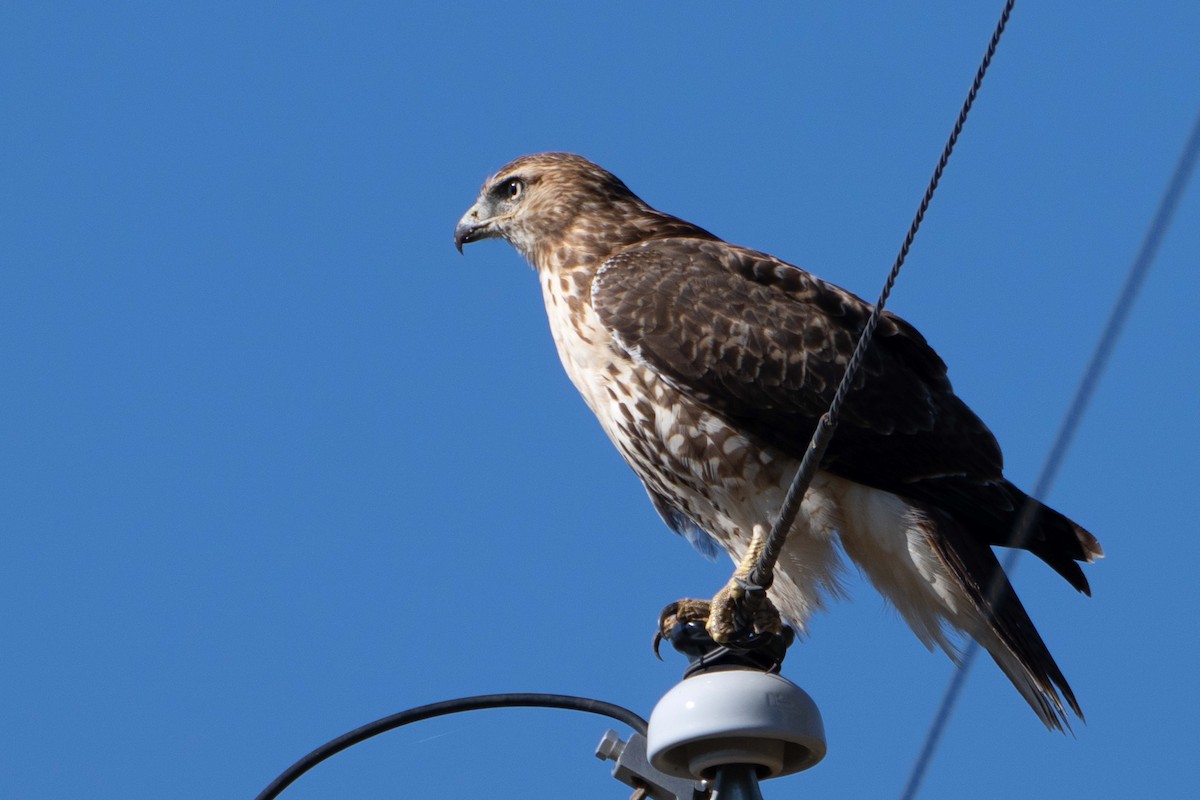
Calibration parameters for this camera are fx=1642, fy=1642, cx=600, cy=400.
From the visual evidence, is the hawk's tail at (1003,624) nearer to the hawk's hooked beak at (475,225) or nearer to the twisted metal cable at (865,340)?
the twisted metal cable at (865,340)

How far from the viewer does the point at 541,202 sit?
6574 mm

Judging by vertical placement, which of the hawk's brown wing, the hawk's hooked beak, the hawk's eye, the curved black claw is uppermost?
the hawk's eye

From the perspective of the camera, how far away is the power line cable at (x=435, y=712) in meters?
3.86

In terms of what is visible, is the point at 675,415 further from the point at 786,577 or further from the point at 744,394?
the point at 786,577

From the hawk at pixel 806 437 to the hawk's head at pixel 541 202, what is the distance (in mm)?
672

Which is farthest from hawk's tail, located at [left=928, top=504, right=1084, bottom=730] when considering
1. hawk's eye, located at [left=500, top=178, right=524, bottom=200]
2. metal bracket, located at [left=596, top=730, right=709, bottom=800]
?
hawk's eye, located at [left=500, top=178, right=524, bottom=200]

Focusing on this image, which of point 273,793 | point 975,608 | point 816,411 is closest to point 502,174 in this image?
point 816,411

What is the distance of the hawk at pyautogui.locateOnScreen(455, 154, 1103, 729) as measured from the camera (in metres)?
5.20

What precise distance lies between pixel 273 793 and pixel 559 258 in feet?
9.05

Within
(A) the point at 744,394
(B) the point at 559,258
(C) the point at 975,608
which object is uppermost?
(B) the point at 559,258

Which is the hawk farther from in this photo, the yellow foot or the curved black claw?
the curved black claw

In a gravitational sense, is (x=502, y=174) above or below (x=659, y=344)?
above

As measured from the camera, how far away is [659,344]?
5.37 m

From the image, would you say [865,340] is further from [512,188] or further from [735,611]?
[512,188]
